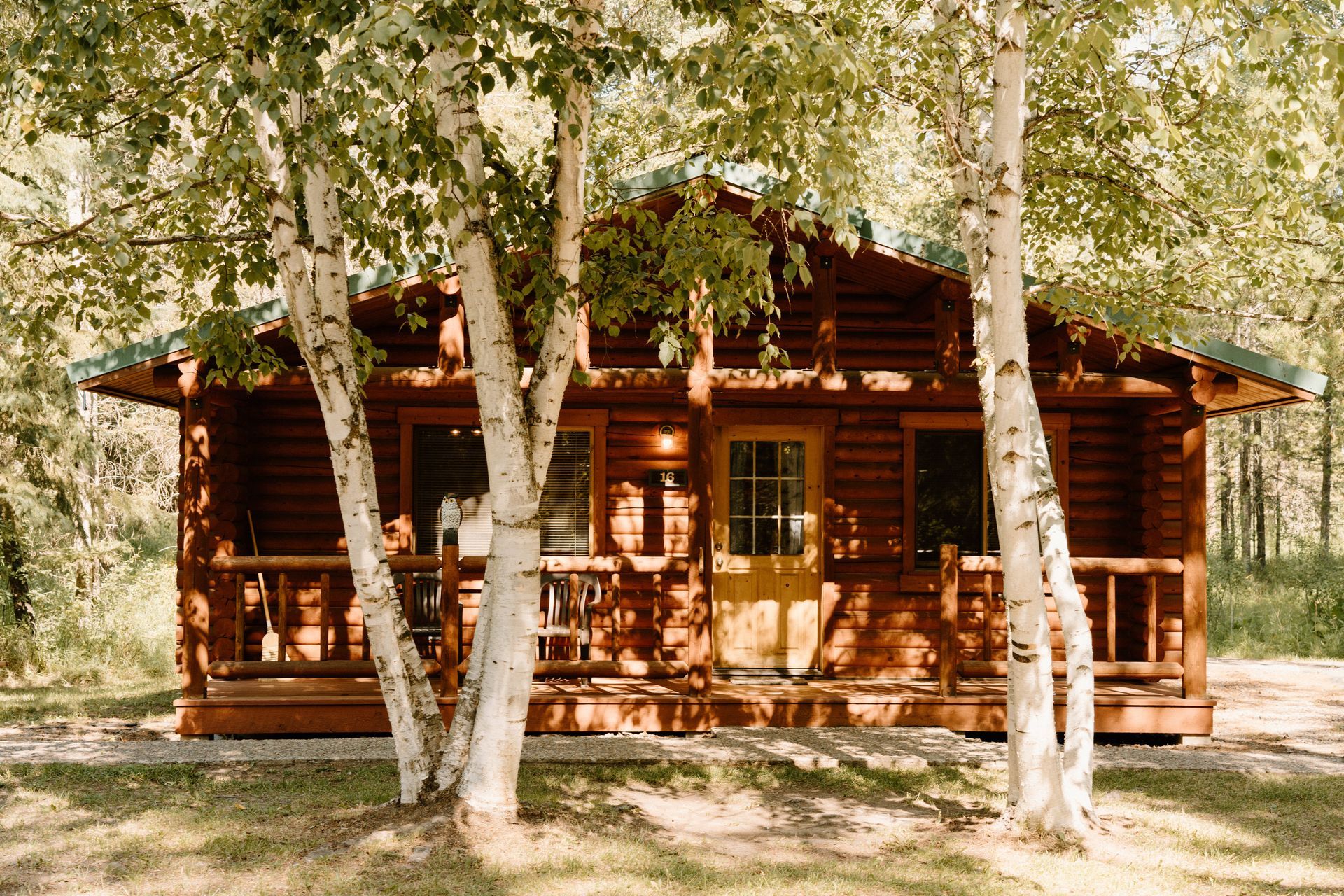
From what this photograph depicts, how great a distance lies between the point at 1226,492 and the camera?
24875 mm

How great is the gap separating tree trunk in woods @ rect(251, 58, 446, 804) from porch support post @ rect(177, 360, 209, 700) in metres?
2.51

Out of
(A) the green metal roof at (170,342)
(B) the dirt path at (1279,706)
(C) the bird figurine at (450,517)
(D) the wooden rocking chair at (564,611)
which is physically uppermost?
(A) the green metal roof at (170,342)

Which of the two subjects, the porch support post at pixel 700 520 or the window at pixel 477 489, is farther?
the window at pixel 477 489

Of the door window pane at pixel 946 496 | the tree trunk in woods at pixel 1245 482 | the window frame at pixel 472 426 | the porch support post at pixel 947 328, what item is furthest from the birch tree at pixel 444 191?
the tree trunk in woods at pixel 1245 482

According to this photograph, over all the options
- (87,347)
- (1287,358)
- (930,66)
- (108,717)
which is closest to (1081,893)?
(930,66)

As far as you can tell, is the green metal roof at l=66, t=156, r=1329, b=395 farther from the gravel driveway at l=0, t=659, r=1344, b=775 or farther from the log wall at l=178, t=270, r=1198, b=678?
the gravel driveway at l=0, t=659, r=1344, b=775

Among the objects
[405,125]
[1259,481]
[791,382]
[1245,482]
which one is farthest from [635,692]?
[1259,481]

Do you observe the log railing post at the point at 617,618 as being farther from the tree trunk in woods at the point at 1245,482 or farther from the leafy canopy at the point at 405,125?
the tree trunk in woods at the point at 1245,482

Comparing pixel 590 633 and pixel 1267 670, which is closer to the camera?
pixel 590 633

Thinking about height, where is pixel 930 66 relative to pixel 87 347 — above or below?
above

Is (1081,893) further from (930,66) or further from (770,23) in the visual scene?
(930,66)

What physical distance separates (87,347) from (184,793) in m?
7.80

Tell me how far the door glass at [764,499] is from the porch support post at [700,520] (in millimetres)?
1559

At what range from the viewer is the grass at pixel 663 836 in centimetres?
483
